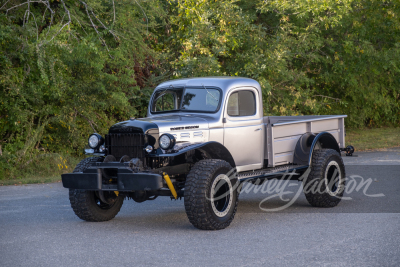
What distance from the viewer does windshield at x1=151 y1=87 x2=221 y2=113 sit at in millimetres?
8297

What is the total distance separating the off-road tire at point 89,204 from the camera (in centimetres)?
771

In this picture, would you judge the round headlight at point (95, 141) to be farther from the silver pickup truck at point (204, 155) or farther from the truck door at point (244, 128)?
the truck door at point (244, 128)

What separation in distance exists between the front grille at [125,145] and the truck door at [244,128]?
139 cm

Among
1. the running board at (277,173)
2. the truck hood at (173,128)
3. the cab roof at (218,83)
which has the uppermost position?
the cab roof at (218,83)

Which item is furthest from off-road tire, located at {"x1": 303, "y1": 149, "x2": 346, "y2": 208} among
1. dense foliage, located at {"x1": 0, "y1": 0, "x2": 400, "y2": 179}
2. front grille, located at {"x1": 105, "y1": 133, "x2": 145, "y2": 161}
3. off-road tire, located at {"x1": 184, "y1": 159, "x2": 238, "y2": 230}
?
dense foliage, located at {"x1": 0, "y1": 0, "x2": 400, "y2": 179}

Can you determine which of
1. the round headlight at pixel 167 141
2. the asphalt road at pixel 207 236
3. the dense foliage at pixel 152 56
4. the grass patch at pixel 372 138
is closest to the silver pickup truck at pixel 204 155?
the round headlight at pixel 167 141

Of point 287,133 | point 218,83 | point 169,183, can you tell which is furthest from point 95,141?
point 287,133

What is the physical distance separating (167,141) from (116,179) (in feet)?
3.07

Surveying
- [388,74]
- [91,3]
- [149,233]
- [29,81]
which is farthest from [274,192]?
[388,74]

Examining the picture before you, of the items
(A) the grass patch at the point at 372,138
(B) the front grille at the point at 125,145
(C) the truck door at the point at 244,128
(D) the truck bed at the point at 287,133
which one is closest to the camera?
(B) the front grille at the point at 125,145

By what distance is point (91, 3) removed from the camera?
16.0 m

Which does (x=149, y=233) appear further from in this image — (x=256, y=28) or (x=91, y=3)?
(x=256, y=28)

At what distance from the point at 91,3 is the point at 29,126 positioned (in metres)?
3.93

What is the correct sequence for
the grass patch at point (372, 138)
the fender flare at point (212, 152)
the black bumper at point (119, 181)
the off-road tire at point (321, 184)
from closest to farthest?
the black bumper at point (119, 181) → the fender flare at point (212, 152) → the off-road tire at point (321, 184) → the grass patch at point (372, 138)
